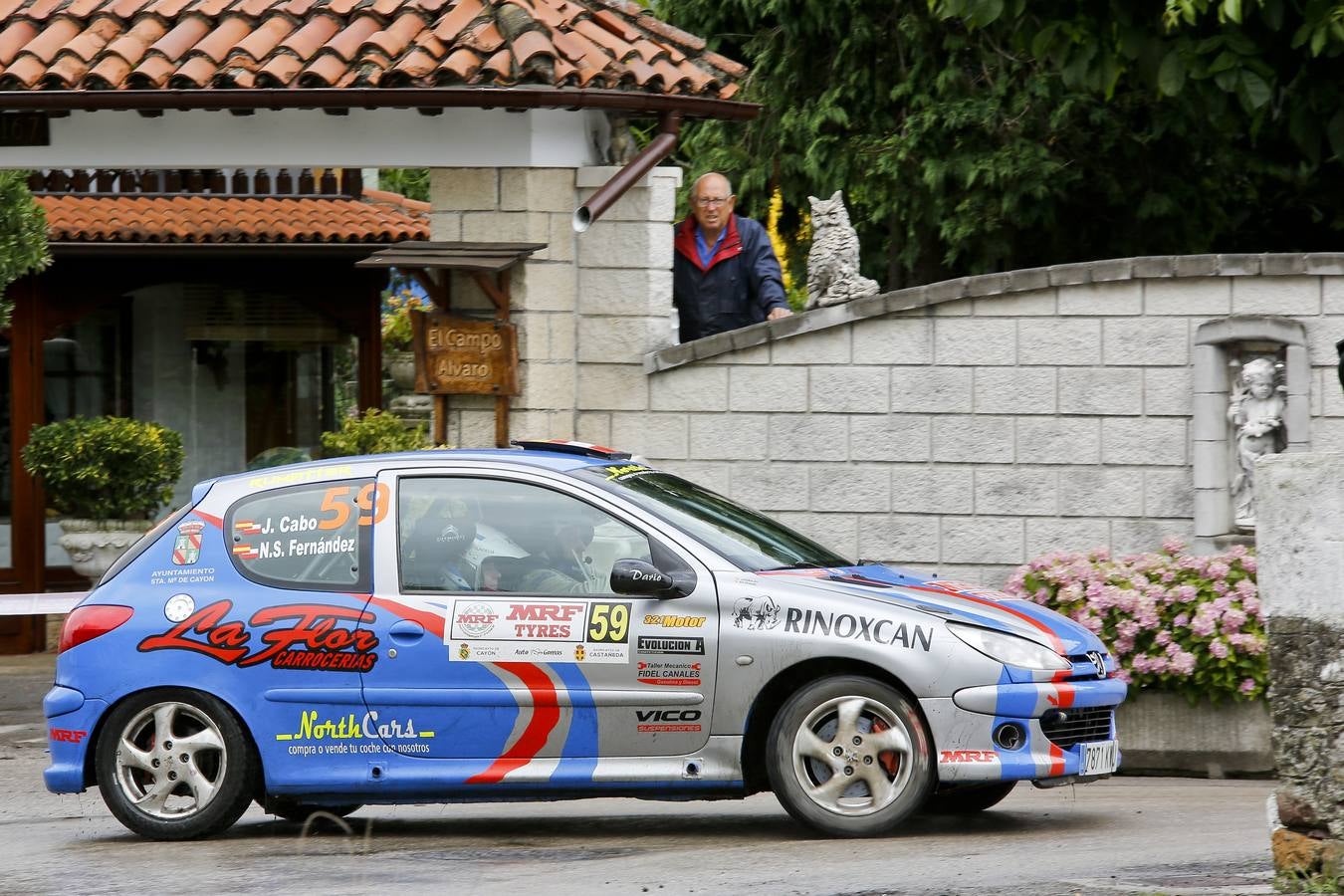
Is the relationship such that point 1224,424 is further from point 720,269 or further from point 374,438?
point 374,438

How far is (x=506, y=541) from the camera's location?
8117 millimetres

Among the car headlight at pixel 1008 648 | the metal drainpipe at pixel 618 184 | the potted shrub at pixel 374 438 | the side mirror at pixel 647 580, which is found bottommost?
the car headlight at pixel 1008 648

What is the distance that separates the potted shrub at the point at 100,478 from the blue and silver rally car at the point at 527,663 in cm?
616

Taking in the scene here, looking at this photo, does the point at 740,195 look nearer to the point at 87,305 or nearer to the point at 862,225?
the point at 862,225

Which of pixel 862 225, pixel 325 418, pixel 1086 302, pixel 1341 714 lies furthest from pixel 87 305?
pixel 1341 714

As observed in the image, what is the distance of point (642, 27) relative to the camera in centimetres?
1327

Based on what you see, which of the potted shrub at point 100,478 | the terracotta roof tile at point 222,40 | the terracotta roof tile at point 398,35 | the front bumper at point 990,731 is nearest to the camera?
the front bumper at point 990,731

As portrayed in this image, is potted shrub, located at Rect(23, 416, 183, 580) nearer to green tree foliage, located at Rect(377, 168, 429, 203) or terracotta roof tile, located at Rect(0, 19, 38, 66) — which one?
terracotta roof tile, located at Rect(0, 19, 38, 66)

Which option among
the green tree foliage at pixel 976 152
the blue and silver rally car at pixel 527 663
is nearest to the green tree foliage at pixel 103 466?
the green tree foliage at pixel 976 152

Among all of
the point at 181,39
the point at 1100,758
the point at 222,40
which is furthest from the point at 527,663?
the point at 181,39

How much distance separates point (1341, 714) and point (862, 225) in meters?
12.1

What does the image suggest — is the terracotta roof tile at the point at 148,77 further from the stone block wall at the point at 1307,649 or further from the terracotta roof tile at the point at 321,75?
the stone block wall at the point at 1307,649

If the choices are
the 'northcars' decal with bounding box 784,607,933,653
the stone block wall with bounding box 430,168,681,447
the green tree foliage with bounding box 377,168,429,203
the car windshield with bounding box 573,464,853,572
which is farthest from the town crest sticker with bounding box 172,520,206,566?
the green tree foliage with bounding box 377,168,429,203

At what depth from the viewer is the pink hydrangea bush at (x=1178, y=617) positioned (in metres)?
9.97
